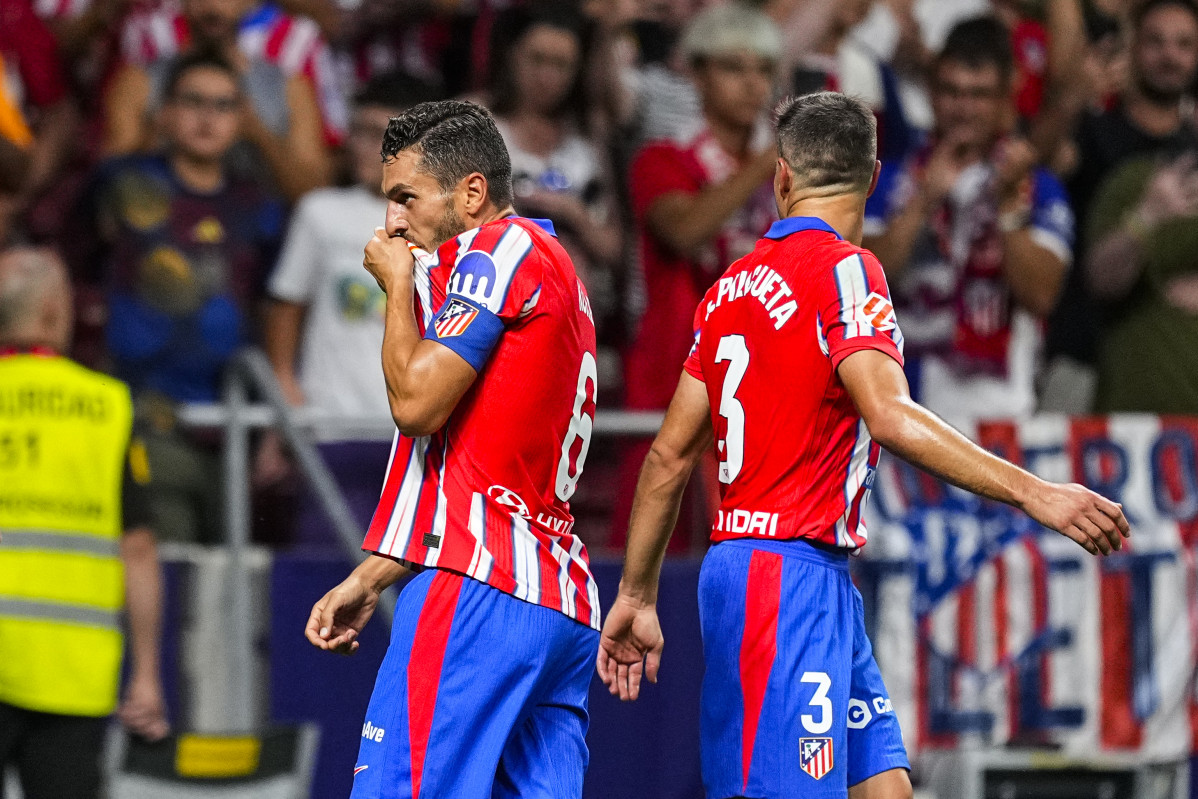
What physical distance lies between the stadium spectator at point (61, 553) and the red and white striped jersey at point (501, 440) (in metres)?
2.39

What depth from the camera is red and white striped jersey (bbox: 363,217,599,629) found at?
4.33 meters

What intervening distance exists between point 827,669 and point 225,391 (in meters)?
3.65

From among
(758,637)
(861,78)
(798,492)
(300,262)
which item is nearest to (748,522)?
(798,492)

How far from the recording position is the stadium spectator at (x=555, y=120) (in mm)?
8273

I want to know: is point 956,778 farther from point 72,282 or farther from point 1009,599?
point 72,282

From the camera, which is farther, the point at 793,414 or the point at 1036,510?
the point at 793,414

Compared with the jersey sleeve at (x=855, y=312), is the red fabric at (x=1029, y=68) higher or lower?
higher

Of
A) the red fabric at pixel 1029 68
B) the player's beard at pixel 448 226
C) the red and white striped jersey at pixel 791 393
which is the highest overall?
the red fabric at pixel 1029 68

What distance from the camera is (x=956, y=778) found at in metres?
6.84

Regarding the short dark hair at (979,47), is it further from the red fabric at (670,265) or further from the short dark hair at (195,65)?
the short dark hair at (195,65)

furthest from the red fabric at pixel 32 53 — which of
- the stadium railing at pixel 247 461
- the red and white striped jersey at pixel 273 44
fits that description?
the stadium railing at pixel 247 461

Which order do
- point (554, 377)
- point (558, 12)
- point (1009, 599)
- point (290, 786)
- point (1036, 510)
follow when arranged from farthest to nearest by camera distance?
point (558, 12)
point (1009, 599)
point (290, 786)
point (554, 377)
point (1036, 510)

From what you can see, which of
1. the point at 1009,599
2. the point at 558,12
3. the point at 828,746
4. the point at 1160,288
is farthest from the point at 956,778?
the point at 558,12

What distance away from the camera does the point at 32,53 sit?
29.1 feet
